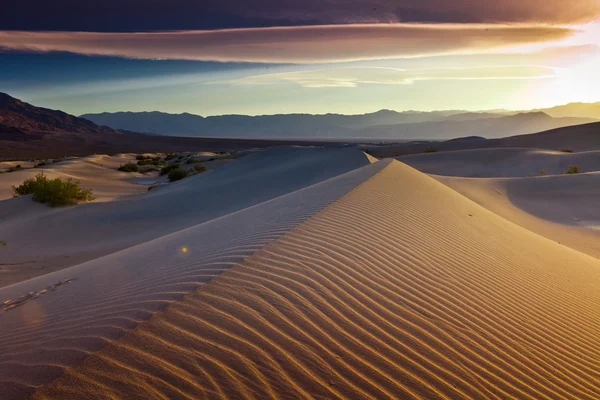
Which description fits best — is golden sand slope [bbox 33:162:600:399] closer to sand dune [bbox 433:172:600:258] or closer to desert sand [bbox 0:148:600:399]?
desert sand [bbox 0:148:600:399]

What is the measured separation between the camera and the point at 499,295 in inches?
181

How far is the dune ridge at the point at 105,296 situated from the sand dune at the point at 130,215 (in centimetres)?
412

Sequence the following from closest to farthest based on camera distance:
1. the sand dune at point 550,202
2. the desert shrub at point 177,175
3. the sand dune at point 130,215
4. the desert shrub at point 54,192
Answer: the sand dune at point 130,215
the sand dune at point 550,202
the desert shrub at point 54,192
the desert shrub at point 177,175

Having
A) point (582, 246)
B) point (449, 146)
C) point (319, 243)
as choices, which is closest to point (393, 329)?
point (319, 243)

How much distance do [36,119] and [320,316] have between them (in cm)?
16060

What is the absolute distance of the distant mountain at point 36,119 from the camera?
408ft

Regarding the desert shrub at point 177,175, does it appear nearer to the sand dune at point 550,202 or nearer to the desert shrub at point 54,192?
the desert shrub at point 54,192

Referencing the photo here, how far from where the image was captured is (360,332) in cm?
323

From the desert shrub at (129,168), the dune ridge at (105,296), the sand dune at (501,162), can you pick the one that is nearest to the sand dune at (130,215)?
the dune ridge at (105,296)

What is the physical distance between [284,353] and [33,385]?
4.64ft

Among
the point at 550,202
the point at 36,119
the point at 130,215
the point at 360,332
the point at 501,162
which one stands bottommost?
the point at 130,215

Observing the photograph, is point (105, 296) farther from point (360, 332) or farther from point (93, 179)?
point (93, 179)

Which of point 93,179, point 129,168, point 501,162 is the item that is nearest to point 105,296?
point 93,179

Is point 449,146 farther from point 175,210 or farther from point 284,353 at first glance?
point 284,353
